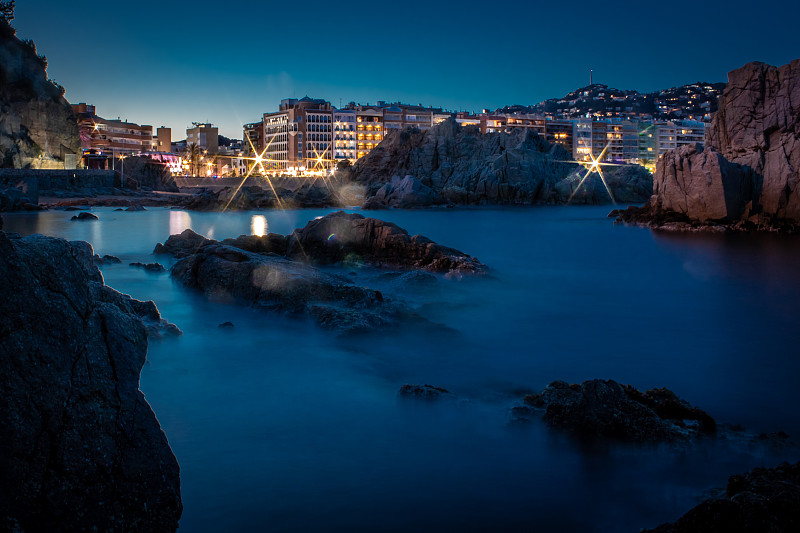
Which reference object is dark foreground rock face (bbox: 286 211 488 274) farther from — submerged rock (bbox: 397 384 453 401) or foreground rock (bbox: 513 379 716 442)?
foreground rock (bbox: 513 379 716 442)

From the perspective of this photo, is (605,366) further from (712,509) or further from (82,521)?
(82,521)

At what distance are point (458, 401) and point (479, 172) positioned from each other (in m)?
79.9

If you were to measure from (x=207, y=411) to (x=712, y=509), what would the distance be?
588cm

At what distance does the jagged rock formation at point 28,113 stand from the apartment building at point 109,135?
34.8m

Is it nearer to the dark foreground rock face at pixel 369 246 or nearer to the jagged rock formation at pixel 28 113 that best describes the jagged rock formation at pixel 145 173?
the jagged rock formation at pixel 28 113

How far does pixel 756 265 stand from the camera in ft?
79.8

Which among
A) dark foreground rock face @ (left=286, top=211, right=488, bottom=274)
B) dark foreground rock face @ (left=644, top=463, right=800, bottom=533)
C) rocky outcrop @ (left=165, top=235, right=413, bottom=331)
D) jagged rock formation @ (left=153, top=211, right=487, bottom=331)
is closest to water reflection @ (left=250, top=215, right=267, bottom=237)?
jagged rock formation @ (left=153, top=211, right=487, bottom=331)

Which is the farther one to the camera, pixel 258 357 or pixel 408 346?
pixel 408 346

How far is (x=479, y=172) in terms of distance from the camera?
282 feet

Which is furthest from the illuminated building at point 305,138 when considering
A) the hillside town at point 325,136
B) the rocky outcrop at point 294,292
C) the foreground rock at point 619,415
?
the foreground rock at point 619,415

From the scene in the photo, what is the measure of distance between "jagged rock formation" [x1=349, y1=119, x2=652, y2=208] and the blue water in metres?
61.8

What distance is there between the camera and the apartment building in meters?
108

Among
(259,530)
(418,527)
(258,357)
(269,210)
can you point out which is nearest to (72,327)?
(259,530)

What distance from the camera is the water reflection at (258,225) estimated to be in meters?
41.0
